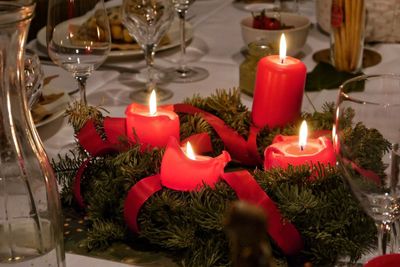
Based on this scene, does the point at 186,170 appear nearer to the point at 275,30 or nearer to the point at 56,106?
the point at 56,106

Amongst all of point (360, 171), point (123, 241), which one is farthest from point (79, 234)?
point (360, 171)

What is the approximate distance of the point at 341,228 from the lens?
0.65m

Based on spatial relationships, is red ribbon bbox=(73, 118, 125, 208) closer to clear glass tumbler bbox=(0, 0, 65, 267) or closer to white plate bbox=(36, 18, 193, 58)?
clear glass tumbler bbox=(0, 0, 65, 267)

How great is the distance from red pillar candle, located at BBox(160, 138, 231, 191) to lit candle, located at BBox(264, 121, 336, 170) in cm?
6

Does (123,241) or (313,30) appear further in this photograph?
(313,30)

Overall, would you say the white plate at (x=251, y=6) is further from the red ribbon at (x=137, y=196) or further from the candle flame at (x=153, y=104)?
the red ribbon at (x=137, y=196)

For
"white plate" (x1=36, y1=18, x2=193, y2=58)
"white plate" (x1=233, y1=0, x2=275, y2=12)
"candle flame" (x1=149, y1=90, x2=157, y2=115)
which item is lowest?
"white plate" (x1=233, y1=0, x2=275, y2=12)

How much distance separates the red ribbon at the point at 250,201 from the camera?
656 millimetres

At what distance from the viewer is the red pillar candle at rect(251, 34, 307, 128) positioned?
847 millimetres

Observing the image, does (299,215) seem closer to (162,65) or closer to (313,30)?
(162,65)

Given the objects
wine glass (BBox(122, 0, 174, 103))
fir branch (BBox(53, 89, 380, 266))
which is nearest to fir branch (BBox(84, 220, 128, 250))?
fir branch (BBox(53, 89, 380, 266))

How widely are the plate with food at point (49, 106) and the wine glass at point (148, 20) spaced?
0.16m

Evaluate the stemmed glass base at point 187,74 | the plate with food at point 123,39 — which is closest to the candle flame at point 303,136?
the stemmed glass base at point 187,74

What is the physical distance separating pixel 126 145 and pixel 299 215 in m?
0.22
